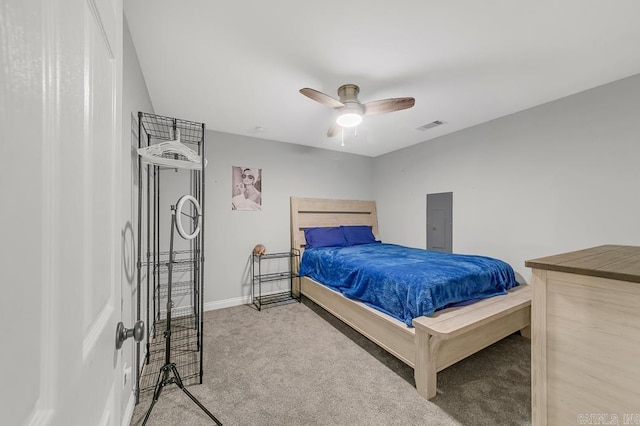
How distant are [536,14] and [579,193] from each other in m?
1.83

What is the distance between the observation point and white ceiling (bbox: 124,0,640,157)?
58.3 inches

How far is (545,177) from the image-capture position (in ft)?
8.68

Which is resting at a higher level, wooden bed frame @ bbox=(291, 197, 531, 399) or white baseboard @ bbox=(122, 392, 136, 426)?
wooden bed frame @ bbox=(291, 197, 531, 399)

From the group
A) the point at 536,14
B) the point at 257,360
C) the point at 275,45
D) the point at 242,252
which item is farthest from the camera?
the point at 242,252

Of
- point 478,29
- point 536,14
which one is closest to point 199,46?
point 478,29

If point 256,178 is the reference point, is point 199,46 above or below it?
above

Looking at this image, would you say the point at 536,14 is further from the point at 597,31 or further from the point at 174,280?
the point at 174,280

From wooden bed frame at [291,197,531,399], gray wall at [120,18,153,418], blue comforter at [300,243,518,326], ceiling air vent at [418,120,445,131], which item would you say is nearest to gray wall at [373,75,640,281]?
ceiling air vent at [418,120,445,131]

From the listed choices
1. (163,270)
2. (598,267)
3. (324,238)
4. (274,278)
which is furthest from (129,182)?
(324,238)

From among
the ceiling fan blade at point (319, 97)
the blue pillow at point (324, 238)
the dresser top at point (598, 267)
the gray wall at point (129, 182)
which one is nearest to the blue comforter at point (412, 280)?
the blue pillow at point (324, 238)

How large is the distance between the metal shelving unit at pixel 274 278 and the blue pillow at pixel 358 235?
876 mm

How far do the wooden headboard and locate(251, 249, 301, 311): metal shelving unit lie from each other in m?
0.23

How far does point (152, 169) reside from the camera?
2.58 m

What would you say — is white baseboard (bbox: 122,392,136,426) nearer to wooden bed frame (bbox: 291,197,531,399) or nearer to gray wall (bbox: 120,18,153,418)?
gray wall (bbox: 120,18,153,418)
